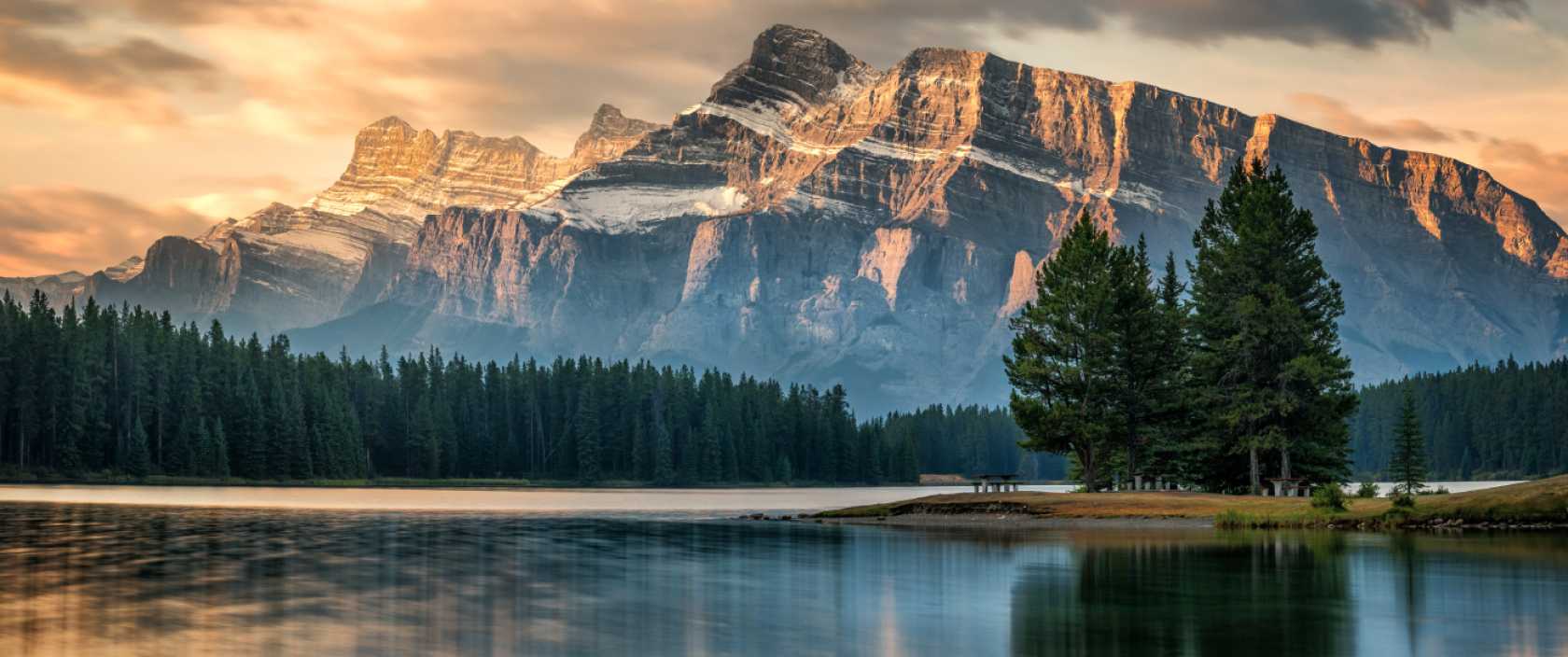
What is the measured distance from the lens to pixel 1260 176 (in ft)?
293

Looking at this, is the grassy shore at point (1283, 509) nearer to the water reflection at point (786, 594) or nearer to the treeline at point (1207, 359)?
the water reflection at point (786, 594)

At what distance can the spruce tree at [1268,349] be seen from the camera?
8312 cm

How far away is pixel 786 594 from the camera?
4153 centimetres

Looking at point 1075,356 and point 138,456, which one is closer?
point 1075,356

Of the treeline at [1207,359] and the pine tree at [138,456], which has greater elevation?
the treeline at [1207,359]

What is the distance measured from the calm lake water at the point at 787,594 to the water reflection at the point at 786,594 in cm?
12

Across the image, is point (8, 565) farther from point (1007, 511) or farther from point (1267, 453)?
point (1267, 453)

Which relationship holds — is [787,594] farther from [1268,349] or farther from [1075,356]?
[1268,349]

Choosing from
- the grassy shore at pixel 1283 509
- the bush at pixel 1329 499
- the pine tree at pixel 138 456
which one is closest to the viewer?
the grassy shore at pixel 1283 509

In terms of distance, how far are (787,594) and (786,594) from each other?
0.25m

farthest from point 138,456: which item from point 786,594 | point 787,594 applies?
point 786,594

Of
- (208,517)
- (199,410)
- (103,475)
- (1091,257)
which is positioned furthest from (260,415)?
(1091,257)

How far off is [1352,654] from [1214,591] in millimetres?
10502

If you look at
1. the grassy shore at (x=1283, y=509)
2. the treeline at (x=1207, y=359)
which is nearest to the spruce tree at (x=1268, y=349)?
the treeline at (x=1207, y=359)
